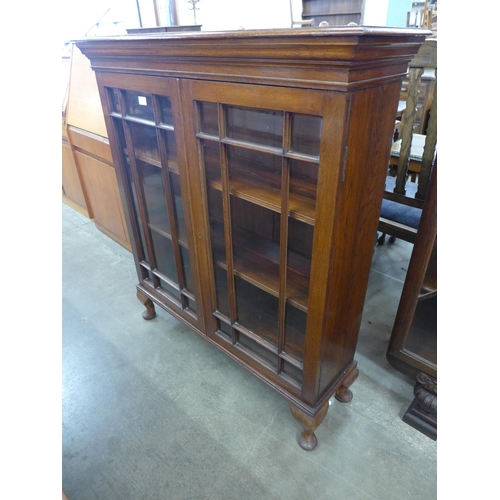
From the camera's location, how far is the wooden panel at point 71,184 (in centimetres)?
252

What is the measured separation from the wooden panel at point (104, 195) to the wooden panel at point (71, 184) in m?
0.16

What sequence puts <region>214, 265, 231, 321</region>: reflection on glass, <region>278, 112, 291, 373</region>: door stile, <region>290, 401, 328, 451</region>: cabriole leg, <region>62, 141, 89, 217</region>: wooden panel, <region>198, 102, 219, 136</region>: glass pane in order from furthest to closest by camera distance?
<region>62, 141, 89, 217</region>: wooden panel
<region>214, 265, 231, 321</region>: reflection on glass
<region>290, 401, 328, 451</region>: cabriole leg
<region>198, 102, 219, 136</region>: glass pane
<region>278, 112, 291, 373</region>: door stile

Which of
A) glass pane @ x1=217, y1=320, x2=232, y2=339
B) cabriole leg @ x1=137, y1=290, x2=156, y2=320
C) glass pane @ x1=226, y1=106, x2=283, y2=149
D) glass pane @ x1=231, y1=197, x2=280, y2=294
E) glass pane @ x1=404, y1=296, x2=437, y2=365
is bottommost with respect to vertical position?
cabriole leg @ x1=137, y1=290, x2=156, y2=320

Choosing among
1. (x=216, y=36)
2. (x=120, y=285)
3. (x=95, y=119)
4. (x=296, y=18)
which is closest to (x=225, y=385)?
(x=120, y=285)

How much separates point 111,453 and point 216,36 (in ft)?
4.42

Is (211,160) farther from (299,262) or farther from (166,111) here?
(299,262)

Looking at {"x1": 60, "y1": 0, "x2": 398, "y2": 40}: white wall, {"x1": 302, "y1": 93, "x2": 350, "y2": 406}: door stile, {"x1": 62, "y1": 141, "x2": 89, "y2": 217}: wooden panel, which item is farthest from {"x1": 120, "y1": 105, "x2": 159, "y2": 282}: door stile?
{"x1": 60, "y1": 0, "x2": 398, "y2": 40}: white wall

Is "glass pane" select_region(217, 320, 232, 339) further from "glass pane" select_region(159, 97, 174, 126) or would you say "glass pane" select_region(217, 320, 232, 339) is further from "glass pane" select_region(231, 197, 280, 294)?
"glass pane" select_region(159, 97, 174, 126)

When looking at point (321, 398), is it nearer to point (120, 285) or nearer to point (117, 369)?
point (117, 369)

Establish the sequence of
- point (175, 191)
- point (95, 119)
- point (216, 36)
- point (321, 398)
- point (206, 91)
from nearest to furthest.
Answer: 1. point (216, 36)
2. point (206, 91)
3. point (321, 398)
4. point (175, 191)
5. point (95, 119)

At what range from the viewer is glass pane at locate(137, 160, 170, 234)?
1330 millimetres

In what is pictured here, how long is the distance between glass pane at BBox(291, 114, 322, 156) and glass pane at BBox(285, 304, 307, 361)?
502mm

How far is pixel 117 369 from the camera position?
5.16 feet
